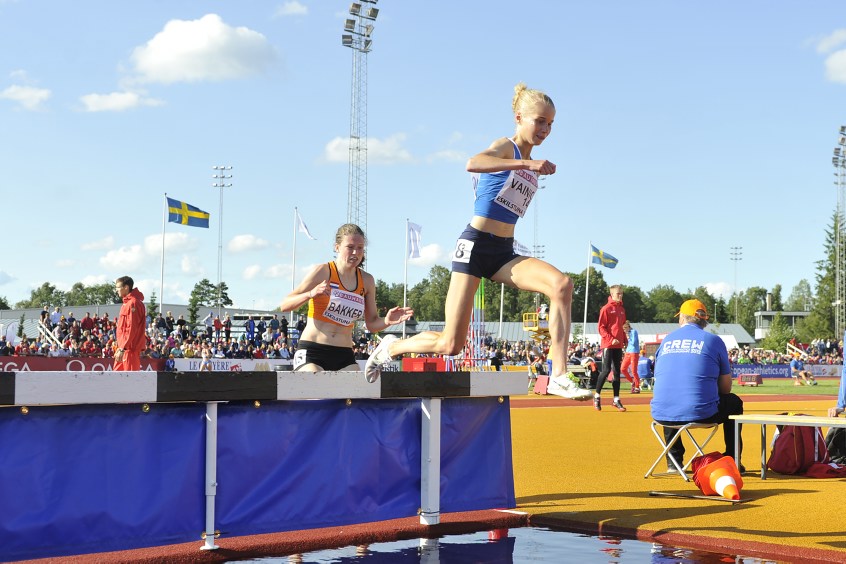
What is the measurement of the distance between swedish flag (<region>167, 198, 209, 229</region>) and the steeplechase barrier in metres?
41.0

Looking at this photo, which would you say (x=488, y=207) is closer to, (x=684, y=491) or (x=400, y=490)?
(x=400, y=490)

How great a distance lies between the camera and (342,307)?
7609mm

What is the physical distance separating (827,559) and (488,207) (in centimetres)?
297

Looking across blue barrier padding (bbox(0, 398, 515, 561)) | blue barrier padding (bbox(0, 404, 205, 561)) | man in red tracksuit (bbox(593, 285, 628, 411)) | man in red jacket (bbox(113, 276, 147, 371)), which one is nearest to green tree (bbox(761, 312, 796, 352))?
man in red tracksuit (bbox(593, 285, 628, 411))

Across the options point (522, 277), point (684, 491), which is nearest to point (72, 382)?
point (522, 277)

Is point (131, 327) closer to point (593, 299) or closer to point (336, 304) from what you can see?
point (336, 304)

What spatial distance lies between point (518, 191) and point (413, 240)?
123 feet

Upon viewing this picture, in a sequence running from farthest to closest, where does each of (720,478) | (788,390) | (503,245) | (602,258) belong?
1. (602,258)
2. (788,390)
3. (720,478)
4. (503,245)

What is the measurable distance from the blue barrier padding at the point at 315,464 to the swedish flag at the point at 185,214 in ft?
135

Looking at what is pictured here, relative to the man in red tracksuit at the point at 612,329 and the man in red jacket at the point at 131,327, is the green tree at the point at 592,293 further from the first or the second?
the man in red jacket at the point at 131,327

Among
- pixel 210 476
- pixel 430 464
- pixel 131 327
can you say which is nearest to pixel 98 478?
pixel 210 476

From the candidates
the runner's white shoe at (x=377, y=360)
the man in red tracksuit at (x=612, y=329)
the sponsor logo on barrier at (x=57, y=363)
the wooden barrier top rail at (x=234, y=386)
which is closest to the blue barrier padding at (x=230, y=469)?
the wooden barrier top rail at (x=234, y=386)

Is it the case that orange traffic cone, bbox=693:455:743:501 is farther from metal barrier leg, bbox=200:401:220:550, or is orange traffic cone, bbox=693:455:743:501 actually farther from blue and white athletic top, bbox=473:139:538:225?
metal barrier leg, bbox=200:401:220:550

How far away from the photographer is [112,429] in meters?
5.03
